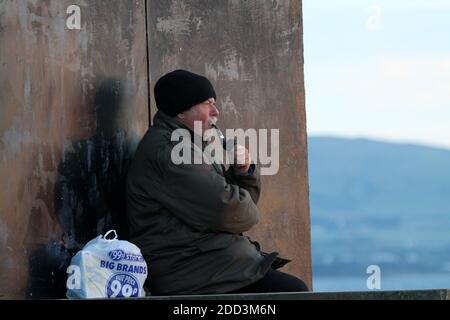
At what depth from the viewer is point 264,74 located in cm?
949

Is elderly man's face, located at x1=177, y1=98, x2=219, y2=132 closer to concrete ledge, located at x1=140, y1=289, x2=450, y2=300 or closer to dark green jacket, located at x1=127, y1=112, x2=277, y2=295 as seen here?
dark green jacket, located at x1=127, y1=112, x2=277, y2=295

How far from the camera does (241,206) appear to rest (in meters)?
7.72

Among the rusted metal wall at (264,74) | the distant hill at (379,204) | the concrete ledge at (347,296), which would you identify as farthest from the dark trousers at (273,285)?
the distant hill at (379,204)

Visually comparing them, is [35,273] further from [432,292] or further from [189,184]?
[432,292]

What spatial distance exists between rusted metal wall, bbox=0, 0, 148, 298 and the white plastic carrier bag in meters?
0.31

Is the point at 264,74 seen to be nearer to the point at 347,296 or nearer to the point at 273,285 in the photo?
the point at 273,285

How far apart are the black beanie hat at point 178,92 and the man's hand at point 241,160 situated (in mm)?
317

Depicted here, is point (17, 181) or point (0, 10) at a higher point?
point (0, 10)

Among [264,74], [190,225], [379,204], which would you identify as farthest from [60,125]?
[379,204]

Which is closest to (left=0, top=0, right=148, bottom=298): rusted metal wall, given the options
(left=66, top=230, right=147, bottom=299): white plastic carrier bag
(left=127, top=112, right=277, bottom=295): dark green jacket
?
(left=66, top=230, right=147, bottom=299): white plastic carrier bag

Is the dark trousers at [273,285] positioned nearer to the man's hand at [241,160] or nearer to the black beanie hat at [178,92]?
the man's hand at [241,160]
